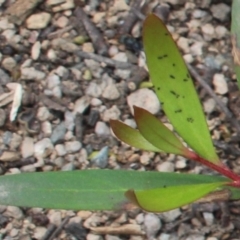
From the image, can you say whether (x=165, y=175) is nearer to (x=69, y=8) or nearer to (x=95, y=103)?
(x=95, y=103)

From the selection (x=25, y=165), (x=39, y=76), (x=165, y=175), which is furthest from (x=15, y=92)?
(x=165, y=175)

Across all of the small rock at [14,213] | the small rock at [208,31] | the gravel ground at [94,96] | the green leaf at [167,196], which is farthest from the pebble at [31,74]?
the green leaf at [167,196]

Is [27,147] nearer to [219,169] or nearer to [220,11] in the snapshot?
[219,169]

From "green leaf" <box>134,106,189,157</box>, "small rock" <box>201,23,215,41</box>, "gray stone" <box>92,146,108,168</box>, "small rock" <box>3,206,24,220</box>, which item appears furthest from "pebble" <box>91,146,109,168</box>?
"small rock" <box>201,23,215,41</box>

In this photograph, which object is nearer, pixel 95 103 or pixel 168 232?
pixel 168 232

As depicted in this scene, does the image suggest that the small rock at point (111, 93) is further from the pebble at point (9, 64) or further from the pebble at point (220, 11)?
the pebble at point (220, 11)
